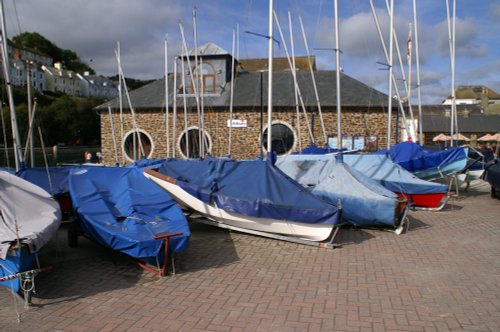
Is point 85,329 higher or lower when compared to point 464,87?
lower

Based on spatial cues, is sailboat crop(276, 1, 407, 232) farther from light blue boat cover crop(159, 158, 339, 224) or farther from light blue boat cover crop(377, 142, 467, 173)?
light blue boat cover crop(377, 142, 467, 173)

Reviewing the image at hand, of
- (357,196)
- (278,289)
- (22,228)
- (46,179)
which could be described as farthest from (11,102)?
(357,196)

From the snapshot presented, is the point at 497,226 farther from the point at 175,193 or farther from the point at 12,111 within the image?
the point at 12,111

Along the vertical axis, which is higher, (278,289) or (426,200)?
(426,200)

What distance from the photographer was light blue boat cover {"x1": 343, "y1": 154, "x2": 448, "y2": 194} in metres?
11.4

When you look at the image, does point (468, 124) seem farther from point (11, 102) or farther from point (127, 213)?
point (11, 102)

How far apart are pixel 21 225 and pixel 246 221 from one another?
428 cm

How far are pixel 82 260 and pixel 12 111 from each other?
398cm

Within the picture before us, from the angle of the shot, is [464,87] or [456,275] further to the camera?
[464,87]

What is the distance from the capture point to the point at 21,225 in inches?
230

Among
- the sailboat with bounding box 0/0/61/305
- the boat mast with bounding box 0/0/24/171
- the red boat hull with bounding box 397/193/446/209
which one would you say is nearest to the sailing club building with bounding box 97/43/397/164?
the red boat hull with bounding box 397/193/446/209

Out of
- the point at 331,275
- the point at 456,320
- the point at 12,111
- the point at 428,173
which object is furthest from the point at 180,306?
the point at 428,173

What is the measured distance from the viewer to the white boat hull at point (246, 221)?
8.09 meters

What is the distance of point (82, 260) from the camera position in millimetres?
7355
